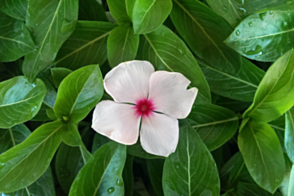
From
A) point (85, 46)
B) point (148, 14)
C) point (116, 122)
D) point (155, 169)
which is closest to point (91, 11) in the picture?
point (85, 46)

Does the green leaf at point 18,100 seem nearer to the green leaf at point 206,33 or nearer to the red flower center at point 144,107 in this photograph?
the red flower center at point 144,107

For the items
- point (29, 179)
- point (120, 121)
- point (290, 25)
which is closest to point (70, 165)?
point (29, 179)

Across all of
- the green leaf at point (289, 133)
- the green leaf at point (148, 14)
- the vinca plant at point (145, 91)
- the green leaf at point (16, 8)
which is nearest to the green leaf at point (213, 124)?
the vinca plant at point (145, 91)

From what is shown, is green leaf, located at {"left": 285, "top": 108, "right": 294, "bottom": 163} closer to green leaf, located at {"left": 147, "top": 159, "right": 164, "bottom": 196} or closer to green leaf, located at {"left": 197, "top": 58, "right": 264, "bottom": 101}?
green leaf, located at {"left": 197, "top": 58, "right": 264, "bottom": 101}

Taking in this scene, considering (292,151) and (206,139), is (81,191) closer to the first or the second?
(206,139)

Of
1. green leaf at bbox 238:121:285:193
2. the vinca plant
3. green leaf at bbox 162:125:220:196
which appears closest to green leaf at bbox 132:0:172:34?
the vinca plant

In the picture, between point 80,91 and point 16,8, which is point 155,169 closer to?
point 80,91
